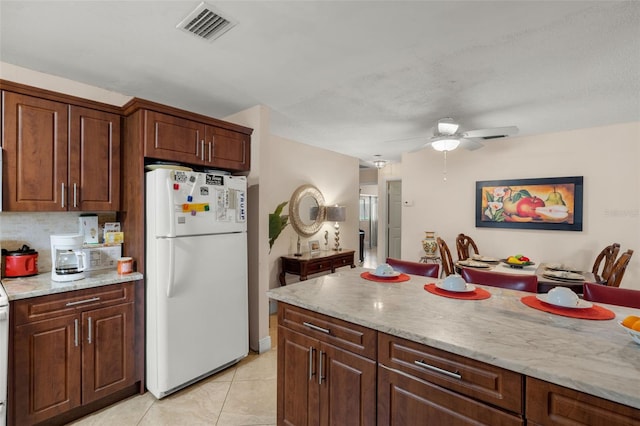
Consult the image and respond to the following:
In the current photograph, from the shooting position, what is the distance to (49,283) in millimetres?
1968

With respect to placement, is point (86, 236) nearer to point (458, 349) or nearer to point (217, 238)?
point (217, 238)

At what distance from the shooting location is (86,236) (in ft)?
7.93

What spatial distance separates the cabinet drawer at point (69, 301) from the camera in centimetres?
178

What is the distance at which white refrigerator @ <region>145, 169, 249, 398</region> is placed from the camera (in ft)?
7.16

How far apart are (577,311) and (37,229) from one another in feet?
11.7

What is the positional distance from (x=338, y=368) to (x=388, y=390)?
267 mm

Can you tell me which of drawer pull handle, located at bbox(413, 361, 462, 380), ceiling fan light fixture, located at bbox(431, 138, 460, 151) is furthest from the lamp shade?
drawer pull handle, located at bbox(413, 361, 462, 380)

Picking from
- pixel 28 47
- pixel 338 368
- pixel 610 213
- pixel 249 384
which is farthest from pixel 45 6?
pixel 610 213

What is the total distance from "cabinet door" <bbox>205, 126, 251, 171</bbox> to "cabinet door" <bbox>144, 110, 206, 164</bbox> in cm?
9

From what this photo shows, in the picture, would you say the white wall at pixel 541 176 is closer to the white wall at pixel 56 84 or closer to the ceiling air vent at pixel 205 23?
the ceiling air vent at pixel 205 23

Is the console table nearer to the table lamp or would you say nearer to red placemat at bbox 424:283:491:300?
Result: the table lamp

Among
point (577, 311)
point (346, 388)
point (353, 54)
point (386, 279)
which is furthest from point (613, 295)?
point (353, 54)

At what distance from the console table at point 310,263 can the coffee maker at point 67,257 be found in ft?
7.79

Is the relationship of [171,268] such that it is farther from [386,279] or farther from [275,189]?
[275,189]
